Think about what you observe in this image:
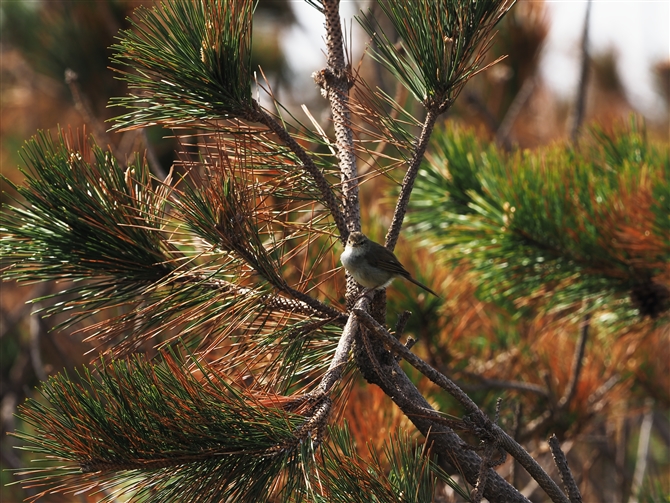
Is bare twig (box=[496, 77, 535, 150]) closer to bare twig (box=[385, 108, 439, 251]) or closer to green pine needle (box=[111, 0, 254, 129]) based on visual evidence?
bare twig (box=[385, 108, 439, 251])

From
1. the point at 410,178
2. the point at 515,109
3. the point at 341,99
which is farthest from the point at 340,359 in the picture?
the point at 515,109

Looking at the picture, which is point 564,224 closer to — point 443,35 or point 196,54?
point 443,35

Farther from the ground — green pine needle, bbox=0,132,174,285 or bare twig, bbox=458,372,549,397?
green pine needle, bbox=0,132,174,285

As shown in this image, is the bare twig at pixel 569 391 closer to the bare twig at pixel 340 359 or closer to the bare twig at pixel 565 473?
the bare twig at pixel 565 473

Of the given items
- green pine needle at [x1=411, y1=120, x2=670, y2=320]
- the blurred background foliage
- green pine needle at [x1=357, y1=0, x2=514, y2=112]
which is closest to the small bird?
the blurred background foliage

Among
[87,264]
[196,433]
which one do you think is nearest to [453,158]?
[87,264]

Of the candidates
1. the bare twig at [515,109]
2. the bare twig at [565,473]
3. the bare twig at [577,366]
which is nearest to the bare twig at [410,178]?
the bare twig at [565,473]
